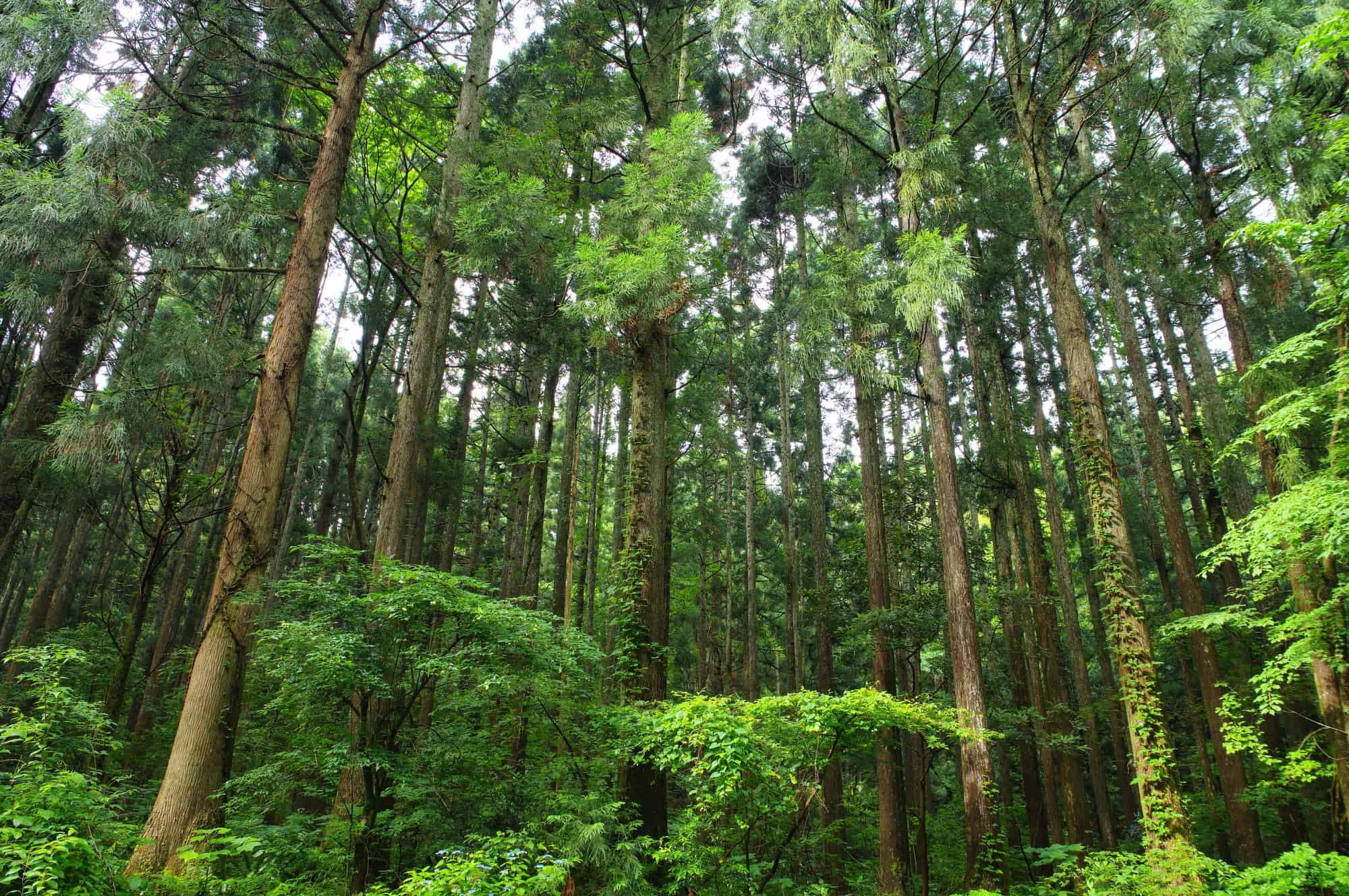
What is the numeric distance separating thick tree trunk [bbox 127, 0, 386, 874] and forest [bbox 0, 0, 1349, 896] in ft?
0.13

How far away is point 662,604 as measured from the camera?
23.4ft

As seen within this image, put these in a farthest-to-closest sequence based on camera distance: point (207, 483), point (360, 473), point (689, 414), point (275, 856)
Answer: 1. point (360, 473)
2. point (689, 414)
3. point (207, 483)
4. point (275, 856)

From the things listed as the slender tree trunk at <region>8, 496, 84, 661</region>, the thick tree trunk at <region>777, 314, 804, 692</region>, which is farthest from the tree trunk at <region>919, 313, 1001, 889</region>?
the slender tree trunk at <region>8, 496, 84, 661</region>

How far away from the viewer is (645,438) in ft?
25.0

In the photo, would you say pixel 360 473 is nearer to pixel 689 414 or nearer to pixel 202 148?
pixel 202 148

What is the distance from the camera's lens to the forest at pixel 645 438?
4988 mm

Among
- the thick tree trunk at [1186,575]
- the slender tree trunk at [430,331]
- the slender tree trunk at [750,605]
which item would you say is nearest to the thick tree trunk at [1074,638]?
the thick tree trunk at [1186,575]

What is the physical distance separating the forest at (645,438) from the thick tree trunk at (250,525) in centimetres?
4

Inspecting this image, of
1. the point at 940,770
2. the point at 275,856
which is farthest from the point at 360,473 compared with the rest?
the point at 940,770

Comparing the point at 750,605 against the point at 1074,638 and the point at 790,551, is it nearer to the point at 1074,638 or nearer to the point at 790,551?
the point at 790,551

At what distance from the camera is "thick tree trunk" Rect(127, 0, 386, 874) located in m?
4.78

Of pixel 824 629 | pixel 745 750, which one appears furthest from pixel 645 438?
pixel 824 629

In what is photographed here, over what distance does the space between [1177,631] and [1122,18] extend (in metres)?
7.70

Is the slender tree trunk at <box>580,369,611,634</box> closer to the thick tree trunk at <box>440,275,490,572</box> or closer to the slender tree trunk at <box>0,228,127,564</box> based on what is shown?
the thick tree trunk at <box>440,275,490,572</box>
